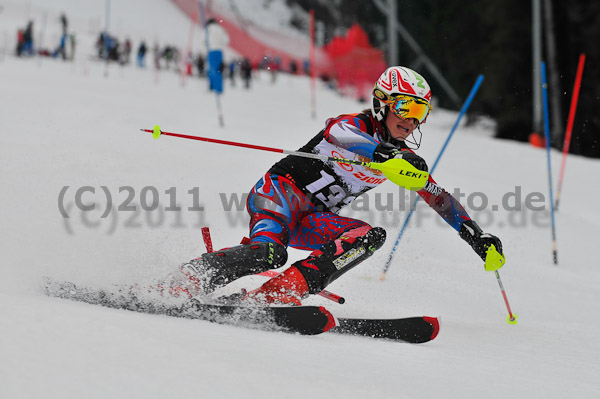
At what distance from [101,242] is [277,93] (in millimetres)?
18191

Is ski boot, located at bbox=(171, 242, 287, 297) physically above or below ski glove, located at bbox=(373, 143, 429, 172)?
below

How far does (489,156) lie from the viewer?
13.0 m

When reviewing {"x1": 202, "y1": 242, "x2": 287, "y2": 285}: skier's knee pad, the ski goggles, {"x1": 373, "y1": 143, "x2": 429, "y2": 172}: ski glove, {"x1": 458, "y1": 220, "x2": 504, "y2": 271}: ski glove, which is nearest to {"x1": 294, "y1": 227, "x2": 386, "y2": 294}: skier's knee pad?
{"x1": 202, "y1": 242, "x2": 287, "y2": 285}: skier's knee pad

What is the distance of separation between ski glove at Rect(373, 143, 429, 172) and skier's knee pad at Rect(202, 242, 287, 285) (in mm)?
703

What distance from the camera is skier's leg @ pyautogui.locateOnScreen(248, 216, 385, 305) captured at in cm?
317

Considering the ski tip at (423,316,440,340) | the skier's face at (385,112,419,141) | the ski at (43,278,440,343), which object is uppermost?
the skier's face at (385,112,419,141)

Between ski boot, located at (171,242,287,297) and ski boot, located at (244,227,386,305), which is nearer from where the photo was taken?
ski boot, located at (171,242,287,297)

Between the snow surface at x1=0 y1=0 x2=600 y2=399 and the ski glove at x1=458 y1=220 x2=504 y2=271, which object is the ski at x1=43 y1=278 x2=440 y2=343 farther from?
the ski glove at x1=458 y1=220 x2=504 y2=271

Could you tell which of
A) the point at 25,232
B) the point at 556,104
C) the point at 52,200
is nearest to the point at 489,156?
the point at 556,104

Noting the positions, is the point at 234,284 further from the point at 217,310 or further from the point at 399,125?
the point at 399,125

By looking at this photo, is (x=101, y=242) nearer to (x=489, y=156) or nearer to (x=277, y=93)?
(x=489, y=156)

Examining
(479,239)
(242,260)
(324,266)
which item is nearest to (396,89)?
(479,239)

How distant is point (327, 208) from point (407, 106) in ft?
2.56

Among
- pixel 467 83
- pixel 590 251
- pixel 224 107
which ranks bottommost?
pixel 590 251
